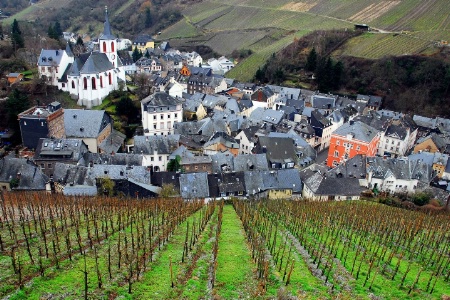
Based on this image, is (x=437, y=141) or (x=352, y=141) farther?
(x=437, y=141)

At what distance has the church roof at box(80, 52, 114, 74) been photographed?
6719 centimetres

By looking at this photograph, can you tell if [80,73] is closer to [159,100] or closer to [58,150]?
[159,100]

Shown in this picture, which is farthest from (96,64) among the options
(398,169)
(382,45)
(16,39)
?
(382,45)

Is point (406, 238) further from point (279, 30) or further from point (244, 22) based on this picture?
point (244, 22)

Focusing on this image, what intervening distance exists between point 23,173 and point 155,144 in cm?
1750

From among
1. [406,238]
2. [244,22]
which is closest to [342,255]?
[406,238]

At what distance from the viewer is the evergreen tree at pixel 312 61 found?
9506cm

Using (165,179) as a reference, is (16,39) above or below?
above

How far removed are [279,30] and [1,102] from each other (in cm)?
8959

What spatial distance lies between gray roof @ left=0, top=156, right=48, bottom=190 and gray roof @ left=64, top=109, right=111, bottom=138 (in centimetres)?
1233

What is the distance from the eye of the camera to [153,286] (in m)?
16.6

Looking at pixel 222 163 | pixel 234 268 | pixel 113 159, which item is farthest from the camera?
pixel 222 163

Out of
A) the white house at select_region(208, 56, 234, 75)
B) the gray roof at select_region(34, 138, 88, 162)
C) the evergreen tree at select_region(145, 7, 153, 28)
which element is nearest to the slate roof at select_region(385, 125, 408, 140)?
the gray roof at select_region(34, 138, 88, 162)

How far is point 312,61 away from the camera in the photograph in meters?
95.8
